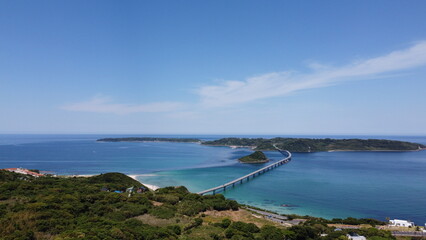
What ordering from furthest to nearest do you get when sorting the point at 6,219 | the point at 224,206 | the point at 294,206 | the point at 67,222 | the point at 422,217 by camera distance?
1. the point at 294,206
2. the point at 422,217
3. the point at 224,206
4. the point at 67,222
5. the point at 6,219

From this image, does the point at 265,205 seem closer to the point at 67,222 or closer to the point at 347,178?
the point at 67,222

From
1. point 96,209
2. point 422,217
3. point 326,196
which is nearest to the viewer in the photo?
point 96,209

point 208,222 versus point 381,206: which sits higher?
point 208,222

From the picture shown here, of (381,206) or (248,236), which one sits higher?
(248,236)

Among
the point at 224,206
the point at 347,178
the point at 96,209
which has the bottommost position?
the point at 347,178

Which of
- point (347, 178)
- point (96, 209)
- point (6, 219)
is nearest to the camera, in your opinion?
point (6, 219)

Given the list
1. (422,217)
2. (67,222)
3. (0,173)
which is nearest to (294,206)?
(422,217)

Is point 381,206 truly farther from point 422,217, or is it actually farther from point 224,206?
point 224,206

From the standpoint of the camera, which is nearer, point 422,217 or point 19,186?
point 19,186

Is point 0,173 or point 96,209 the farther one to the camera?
point 0,173

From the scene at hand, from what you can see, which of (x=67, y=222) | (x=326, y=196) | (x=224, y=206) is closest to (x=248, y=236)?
(x=224, y=206)
